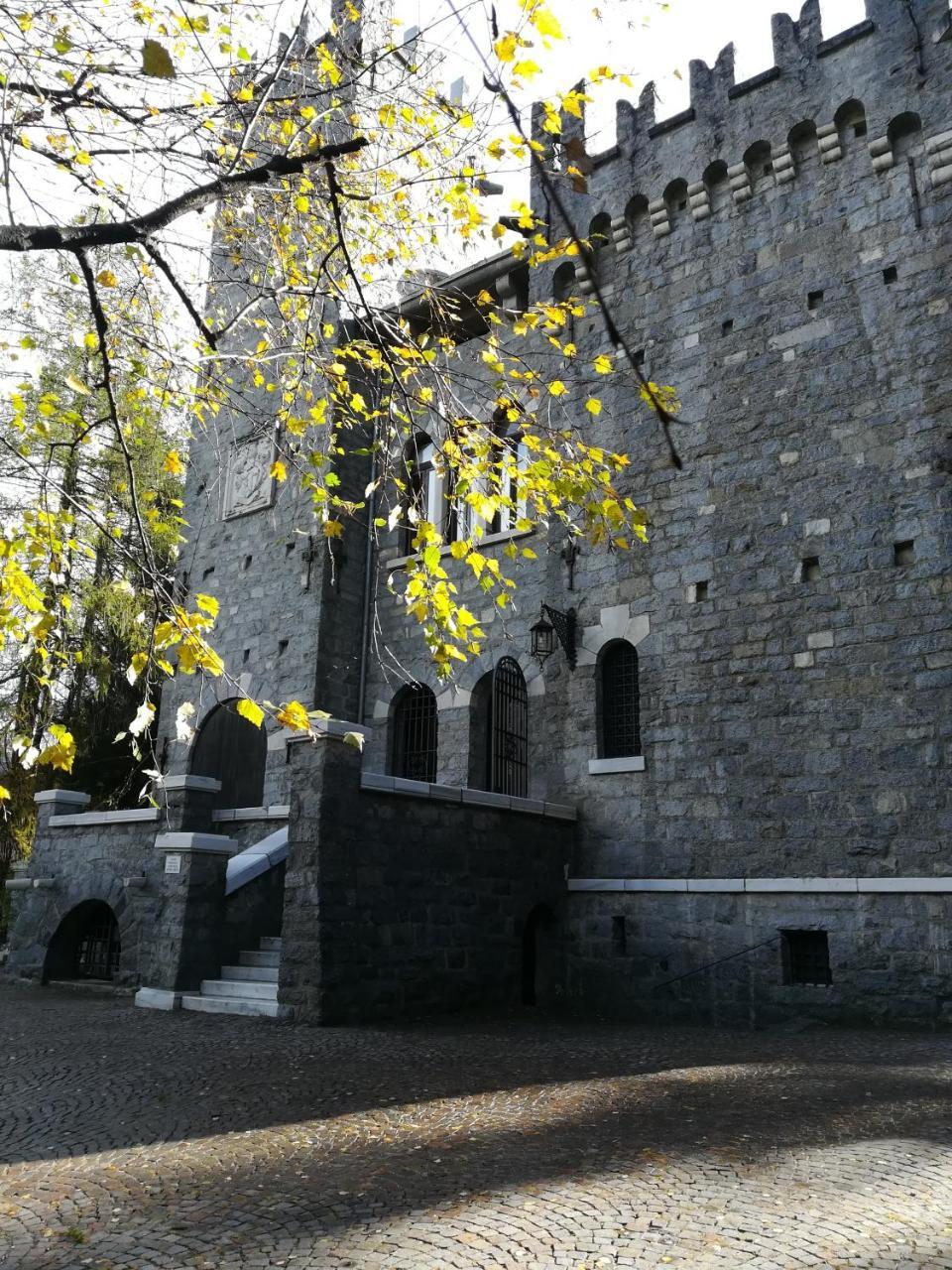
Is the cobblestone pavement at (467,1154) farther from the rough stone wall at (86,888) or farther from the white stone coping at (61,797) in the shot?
the white stone coping at (61,797)

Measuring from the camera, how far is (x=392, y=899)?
9289mm

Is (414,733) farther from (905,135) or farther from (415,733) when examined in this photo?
(905,135)

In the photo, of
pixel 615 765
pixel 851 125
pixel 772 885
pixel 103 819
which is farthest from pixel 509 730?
pixel 851 125

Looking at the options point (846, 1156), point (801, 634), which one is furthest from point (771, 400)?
point (846, 1156)

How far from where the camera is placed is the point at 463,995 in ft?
32.0

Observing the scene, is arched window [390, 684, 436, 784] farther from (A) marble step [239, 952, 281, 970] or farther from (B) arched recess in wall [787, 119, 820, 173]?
(B) arched recess in wall [787, 119, 820, 173]

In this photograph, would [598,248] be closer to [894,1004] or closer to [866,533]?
[866,533]

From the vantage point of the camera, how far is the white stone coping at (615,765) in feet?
36.5

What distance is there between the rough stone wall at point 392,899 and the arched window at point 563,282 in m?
7.34

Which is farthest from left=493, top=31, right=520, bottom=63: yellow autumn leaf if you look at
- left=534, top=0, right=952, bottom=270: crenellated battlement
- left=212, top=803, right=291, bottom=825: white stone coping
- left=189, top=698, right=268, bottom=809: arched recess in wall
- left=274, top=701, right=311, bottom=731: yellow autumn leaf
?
left=189, top=698, right=268, bottom=809: arched recess in wall

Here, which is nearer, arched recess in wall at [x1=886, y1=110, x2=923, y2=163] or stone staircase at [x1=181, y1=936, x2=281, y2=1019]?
stone staircase at [x1=181, y1=936, x2=281, y2=1019]

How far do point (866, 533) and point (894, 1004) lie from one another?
4.58 meters

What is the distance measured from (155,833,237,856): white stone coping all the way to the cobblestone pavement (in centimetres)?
247

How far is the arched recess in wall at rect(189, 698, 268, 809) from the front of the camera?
1608 cm
